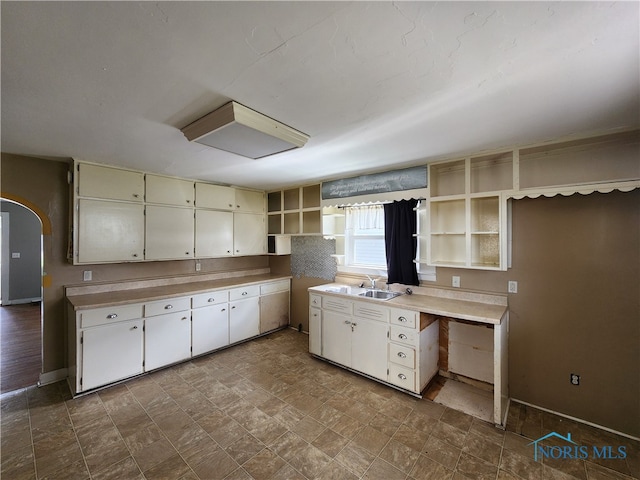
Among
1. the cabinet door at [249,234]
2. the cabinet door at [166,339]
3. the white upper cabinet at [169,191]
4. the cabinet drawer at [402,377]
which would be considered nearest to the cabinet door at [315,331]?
the cabinet drawer at [402,377]

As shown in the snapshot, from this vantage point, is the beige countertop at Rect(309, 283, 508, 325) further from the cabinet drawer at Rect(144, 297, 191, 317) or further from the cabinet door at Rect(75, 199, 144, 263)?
the cabinet door at Rect(75, 199, 144, 263)

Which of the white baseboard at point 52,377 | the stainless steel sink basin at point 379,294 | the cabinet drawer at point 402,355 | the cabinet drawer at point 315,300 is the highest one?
the stainless steel sink basin at point 379,294

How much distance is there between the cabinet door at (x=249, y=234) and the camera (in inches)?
173

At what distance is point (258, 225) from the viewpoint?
4.70m

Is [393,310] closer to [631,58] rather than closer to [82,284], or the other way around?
[631,58]

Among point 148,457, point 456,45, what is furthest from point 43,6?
point 148,457

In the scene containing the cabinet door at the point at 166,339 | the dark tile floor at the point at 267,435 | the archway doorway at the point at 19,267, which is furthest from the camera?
the archway doorway at the point at 19,267

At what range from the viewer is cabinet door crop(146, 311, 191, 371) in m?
3.06

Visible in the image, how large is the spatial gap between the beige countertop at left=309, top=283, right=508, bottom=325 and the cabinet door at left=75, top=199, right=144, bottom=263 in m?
2.57

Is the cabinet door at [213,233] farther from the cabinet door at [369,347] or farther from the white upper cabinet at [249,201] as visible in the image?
the cabinet door at [369,347]

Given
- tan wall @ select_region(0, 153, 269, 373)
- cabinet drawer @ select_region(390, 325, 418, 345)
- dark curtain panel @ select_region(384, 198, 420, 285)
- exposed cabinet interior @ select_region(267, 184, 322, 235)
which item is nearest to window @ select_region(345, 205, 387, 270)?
dark curtain panel @ select_region(384, 198, 420, 285)

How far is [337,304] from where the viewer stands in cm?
328

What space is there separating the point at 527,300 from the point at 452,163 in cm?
154

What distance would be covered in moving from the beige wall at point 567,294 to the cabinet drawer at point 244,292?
189cm
